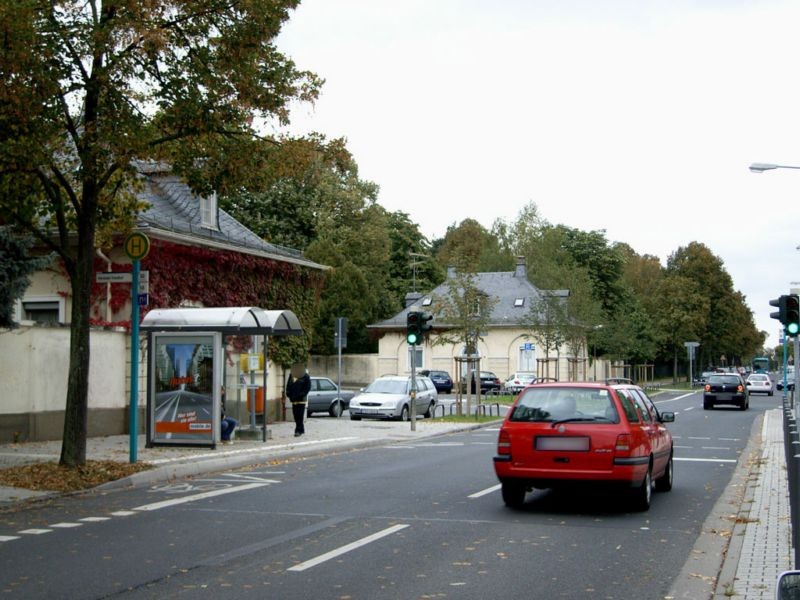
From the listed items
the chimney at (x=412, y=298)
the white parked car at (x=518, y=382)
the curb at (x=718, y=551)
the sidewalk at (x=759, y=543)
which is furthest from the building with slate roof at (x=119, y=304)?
the chimney at (x=412, y=298)

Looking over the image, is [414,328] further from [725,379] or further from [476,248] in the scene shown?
[476,248]

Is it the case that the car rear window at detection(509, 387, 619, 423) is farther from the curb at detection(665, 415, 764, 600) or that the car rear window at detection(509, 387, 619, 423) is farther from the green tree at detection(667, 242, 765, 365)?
the green tree at detection(667, 242, 765, 365)

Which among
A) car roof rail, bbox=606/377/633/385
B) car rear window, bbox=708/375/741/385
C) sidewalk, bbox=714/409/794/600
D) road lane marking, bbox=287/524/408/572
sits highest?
car roof rail, bbox=606/377/633/385

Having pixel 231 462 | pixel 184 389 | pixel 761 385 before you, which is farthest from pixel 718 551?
pixel 761 385

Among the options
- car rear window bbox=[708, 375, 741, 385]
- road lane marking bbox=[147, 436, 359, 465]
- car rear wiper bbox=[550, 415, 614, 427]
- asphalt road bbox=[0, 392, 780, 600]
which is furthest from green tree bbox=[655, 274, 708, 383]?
car rear wiper bbox=[550, 415, 614, 427]

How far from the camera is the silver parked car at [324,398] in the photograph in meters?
35.1

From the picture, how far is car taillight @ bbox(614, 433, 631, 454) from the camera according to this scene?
450 inches

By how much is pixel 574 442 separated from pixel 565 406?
553 mm

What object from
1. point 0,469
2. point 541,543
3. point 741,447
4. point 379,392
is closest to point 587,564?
point 541,543

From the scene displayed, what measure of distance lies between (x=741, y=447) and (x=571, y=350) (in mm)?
36244

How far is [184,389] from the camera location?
63.9 feet

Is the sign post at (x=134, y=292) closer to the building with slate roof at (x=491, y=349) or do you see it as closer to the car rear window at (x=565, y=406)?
the car rear window at (x=565, y=406)

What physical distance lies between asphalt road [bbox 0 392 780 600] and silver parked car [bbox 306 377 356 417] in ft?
62.1

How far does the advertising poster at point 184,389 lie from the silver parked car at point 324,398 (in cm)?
1540
